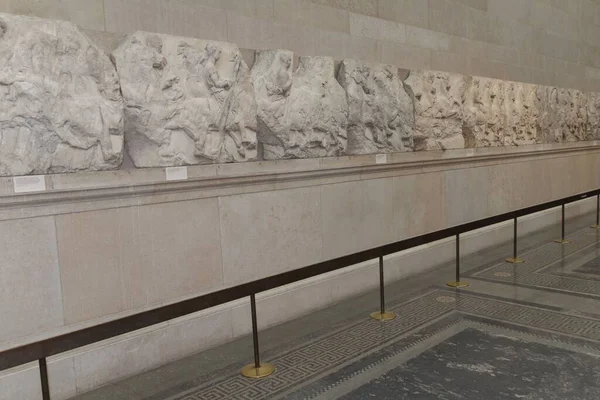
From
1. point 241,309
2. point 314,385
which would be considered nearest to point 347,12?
point 241,309

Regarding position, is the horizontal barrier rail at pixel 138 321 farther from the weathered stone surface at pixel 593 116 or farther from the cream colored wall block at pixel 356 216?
the weathered stone surface at pixel 593 116

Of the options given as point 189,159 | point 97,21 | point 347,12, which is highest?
point 347,12

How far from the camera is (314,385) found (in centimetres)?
337

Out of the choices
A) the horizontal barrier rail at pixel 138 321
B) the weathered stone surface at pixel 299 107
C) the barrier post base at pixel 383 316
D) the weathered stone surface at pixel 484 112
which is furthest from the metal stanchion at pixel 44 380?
the weathered stone surface at pixel 484 112

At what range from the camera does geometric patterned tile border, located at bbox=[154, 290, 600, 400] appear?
11.1 ft

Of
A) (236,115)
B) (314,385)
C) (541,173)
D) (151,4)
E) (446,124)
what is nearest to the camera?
(314,385)

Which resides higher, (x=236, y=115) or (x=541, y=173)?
(x=236, y=115)

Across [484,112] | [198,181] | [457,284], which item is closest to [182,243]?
[198,181]

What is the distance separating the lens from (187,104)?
390cm

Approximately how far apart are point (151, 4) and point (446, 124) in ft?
13.0

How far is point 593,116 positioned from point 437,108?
5556 millimetres

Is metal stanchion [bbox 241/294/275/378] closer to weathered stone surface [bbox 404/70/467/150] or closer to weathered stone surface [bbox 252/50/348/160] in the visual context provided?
weathered stone surface [bbox 252/50/348/160]

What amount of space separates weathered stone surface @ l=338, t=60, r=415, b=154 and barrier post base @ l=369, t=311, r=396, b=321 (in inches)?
66.0

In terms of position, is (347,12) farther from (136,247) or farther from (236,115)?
(136,247)
